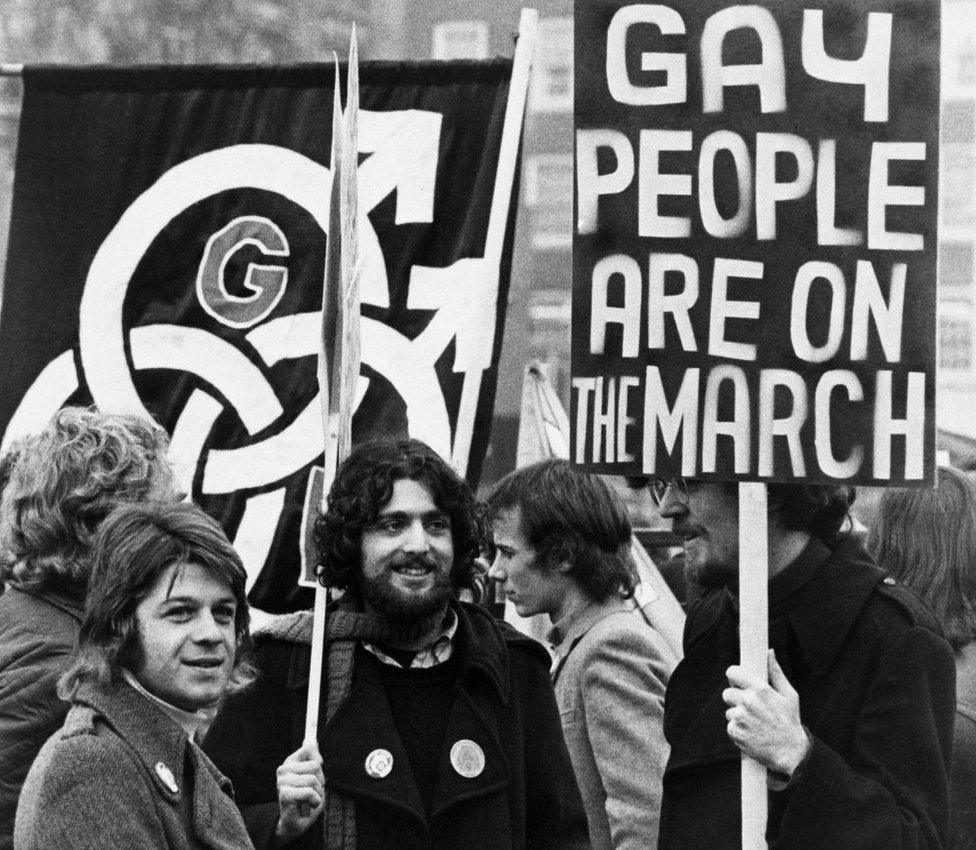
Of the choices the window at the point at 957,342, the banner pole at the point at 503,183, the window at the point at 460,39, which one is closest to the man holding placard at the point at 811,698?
the banner pole at the point at 503,183

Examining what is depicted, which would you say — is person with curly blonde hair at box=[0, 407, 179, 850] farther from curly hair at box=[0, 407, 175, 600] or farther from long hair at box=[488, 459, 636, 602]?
long hair at box=[488, 459, 636, 602]

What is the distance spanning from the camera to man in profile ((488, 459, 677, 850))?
12.8 feet

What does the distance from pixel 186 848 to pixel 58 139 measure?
9.17 feet

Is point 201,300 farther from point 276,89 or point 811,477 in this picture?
point 811,477

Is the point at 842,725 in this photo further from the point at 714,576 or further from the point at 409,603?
the point at 409,603

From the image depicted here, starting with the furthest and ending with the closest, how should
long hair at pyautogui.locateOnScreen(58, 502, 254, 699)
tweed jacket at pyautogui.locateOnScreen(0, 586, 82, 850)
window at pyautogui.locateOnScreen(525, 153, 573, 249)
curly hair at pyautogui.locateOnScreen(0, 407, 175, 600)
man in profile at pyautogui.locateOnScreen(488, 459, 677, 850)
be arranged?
window at pyautogui.locateOnScreen(525, 153, 573, 249) < man in profile at pyautogui.locateOnScreen(488, 459, 677, 850) < curly hair at pyautogui.locateOnScreen(0, 407, 175, 600) < tweed jacket at pyautogui.locateOnScreen(0, 586, 82, 850) < long hair at pyautogui.locateOnScreen(58, 502, 254, 699)

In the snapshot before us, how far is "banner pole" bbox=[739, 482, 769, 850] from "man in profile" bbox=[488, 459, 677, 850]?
100 cm

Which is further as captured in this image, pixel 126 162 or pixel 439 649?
pixel 126 162

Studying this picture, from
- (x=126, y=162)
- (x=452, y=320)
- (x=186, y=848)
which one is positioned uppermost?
(x=126, y=162)

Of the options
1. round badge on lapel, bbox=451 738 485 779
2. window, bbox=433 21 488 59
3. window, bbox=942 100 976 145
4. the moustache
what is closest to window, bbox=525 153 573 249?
window, bbox=433 21 488 59

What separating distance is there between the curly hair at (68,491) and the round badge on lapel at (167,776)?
2.34 ft

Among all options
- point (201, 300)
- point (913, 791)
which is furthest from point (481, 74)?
point (913, 791)

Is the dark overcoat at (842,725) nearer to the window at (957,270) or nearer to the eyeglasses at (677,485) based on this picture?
the eyeglasses at (677,485)

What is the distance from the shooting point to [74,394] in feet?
16.0
